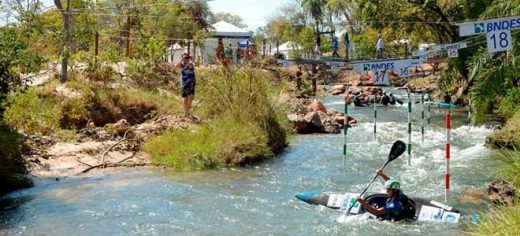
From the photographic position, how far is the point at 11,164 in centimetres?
981

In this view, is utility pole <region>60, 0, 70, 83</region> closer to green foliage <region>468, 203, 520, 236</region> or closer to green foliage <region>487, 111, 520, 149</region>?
green foliage <region>487, 111, 520, 149</region>

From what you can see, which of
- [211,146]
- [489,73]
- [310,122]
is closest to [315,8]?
[310,122]

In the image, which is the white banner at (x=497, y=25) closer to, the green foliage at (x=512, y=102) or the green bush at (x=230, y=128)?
the green bush at (x=230, y=128)

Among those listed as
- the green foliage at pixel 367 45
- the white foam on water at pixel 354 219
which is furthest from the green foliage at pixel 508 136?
the green foliage at pixel 367 45

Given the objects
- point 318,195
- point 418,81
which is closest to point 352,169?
point 318,195

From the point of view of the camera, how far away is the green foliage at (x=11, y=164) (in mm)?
9586

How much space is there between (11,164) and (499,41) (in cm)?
760

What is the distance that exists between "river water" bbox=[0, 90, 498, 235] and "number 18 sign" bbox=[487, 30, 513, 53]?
7.62 feet

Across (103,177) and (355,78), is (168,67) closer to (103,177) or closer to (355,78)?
(103,177)

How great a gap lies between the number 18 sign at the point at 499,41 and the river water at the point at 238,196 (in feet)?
Result: 7.62

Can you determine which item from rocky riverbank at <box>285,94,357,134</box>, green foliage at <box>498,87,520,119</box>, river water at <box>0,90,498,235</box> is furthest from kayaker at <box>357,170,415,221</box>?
rocky riverbank at <box>285,94,357,134</box>

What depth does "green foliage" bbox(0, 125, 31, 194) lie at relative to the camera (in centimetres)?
959

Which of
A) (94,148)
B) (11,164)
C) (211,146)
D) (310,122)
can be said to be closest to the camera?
(11,164)

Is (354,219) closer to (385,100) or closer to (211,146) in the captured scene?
(211,146)
